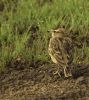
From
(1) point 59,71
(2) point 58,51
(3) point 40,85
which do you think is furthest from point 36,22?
(3) point 40,85

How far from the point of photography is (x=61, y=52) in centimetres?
698

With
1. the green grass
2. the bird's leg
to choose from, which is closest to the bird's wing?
the bird's leg

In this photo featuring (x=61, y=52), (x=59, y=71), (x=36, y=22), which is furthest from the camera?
(x=36, y=22)

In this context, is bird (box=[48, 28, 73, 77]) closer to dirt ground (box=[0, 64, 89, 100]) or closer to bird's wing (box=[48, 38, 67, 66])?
bird's wing (box=[48, 38, 67, 66])

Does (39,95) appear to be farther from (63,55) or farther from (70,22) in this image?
(70,22)

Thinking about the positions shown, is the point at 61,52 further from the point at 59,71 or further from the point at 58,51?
the point at 59,71

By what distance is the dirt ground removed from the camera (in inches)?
263

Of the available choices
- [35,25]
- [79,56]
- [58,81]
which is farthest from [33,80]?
[35,25]

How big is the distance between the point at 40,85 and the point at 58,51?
61cm

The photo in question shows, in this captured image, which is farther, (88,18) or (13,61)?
(88,18)

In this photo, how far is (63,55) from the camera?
6.90 metres

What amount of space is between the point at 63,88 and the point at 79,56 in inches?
38.4

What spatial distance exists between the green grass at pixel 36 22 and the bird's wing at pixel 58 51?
47 centimetres

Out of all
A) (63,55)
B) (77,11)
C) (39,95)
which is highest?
(77,11)
